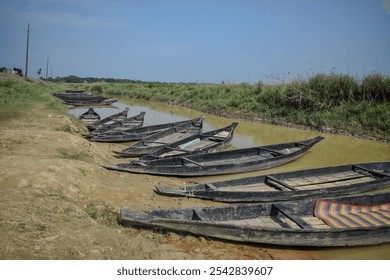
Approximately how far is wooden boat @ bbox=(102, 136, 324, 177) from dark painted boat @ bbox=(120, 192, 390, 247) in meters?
2.58

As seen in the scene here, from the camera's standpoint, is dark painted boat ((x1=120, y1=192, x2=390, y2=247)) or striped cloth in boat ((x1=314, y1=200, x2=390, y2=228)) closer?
dark painted boat ((x1=120, y1=192, x2=390, y2=247))

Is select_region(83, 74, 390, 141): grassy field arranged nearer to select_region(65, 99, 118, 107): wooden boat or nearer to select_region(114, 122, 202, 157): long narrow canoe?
select_region(114, 122, 202, 157): long narrow canoe

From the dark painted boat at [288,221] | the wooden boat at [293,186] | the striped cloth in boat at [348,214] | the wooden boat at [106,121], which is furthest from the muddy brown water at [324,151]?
the wooden boat at [106,121]

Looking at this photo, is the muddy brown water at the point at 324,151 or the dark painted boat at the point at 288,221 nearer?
the dark painted boat at the point at 288,221

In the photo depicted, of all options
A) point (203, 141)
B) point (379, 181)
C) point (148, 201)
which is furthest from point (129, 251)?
point (203, 141)

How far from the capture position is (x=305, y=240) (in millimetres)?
4375

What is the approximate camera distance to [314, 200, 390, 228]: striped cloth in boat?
520 cm

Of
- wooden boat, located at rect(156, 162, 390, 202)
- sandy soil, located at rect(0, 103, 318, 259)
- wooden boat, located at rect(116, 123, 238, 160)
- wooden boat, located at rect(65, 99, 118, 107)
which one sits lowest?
sandy soil, located at rect(0, 103, 318, 259)

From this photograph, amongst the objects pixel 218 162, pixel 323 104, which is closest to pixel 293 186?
pixel 218 162

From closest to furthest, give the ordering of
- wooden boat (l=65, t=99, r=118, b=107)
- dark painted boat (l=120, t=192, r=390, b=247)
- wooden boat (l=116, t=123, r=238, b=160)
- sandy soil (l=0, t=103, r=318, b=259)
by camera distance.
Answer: sandy soil (l=0, t=103, r=318, b=259)
dark painted boat (l=120, t=192, r=390, b=247)
wooden boat (l=116, t=123, r=238, b=160)
wooden boat (l=65, t=99, r=118, b=107)

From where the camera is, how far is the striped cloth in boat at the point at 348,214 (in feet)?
17.1

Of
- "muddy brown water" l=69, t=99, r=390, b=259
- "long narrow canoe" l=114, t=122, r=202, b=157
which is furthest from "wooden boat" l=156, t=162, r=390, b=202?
"long narrow canoe" l=114, t=122, r=202, b=157

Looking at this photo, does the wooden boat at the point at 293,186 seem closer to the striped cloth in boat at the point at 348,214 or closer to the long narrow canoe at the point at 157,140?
the striped cloth in boat at the point at 348,214

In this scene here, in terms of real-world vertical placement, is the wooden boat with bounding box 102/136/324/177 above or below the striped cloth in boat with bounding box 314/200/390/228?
above
